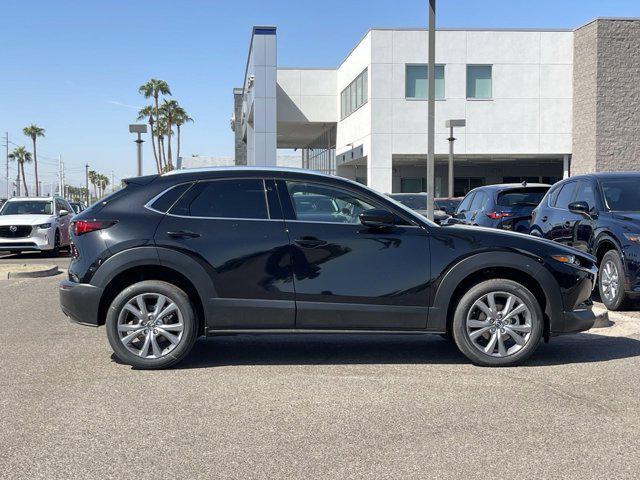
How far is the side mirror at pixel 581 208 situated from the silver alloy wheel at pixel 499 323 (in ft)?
12.2

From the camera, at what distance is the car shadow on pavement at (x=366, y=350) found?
6.50 meters

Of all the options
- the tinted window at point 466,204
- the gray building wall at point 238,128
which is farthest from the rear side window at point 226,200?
the gray building wall at point 238,128

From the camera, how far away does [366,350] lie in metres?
6.97

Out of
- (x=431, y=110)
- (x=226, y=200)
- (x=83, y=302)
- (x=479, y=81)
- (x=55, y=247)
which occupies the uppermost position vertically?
(x=479, y=81)

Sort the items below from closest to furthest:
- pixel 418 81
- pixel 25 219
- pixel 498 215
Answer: pixel 498 215 → pixel 25 219 → pixel 418 81

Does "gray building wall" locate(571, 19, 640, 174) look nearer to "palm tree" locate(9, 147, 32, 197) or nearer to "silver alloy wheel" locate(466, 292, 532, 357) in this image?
"silver alloy wheel" locate(466, 292, 532, 357)

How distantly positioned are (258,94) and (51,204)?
16.7 m

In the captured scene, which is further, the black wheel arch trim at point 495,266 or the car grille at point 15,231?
the car grille at point 15,231

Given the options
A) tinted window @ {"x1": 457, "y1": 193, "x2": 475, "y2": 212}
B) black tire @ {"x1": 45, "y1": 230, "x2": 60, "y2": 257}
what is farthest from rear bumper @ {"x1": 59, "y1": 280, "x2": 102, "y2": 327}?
black tire @ {"x1": 45, "y1": 230, "x2": 60, "y2": 257}

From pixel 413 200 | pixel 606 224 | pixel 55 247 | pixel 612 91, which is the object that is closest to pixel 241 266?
pixel 606 224

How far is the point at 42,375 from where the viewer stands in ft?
19.5

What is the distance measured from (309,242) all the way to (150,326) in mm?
1535

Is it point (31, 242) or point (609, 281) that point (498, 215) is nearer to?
point (609, 281)

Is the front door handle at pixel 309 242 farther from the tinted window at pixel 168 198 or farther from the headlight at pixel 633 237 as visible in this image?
the headlight at pixel 633 237
